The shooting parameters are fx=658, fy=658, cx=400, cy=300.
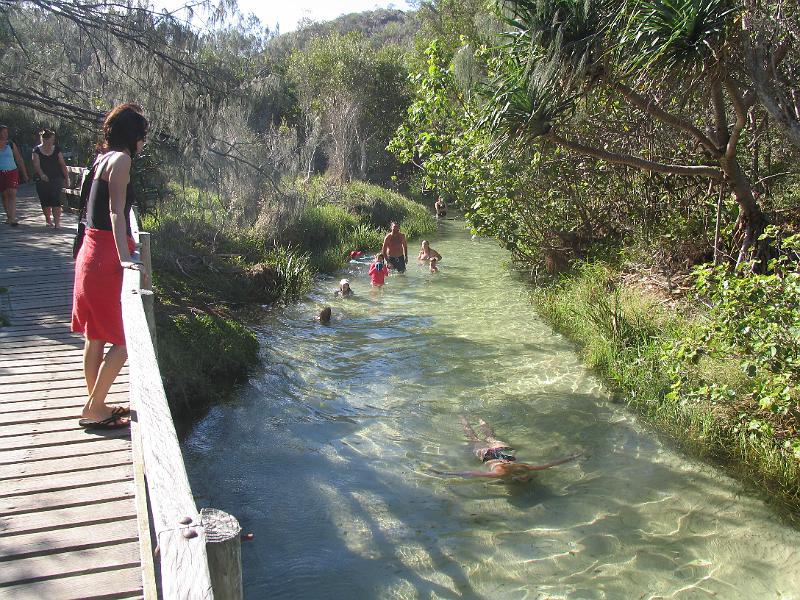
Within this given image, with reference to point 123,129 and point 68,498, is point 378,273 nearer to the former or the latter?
point 123,129

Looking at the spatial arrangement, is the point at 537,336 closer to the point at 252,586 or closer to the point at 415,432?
the point at 415,432

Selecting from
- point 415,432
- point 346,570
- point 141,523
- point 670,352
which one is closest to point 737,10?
point 670,352

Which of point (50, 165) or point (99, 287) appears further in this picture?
point (50, 165)

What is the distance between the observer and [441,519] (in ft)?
18.9

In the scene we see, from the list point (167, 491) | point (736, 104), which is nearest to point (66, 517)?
point (167, 491)

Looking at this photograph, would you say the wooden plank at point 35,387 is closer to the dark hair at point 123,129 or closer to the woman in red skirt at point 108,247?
the woman in red skirt at point 108,247

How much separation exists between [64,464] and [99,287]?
1096mm

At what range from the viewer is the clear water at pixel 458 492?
498 centimetres

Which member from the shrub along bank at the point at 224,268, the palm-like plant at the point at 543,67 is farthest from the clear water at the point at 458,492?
the palm-like plant at the point at 543,67

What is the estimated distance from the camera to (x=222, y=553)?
1.82m

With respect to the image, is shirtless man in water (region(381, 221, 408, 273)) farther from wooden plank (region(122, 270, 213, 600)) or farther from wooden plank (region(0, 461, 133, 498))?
wooden plank (region(122, 270, 213, 600))

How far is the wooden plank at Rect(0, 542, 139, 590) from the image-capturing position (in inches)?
119

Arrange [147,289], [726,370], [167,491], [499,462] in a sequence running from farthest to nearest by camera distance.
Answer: [726,370] < [499,462] < [147,289] < [167,491]

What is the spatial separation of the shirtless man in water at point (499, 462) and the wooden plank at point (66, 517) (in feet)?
11.7
